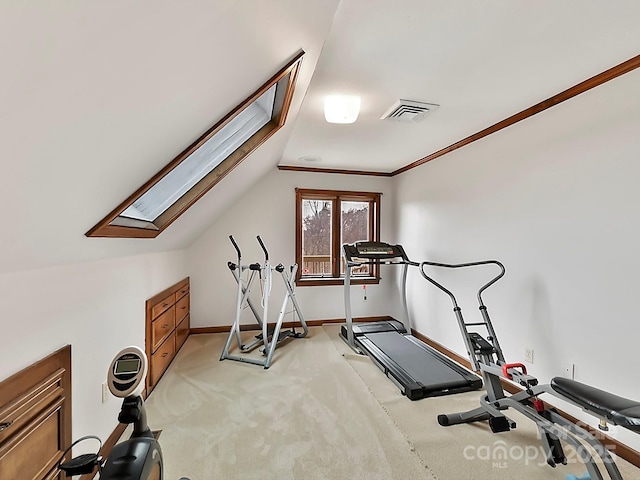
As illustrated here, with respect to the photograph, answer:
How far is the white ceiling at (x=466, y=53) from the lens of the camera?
138 cm

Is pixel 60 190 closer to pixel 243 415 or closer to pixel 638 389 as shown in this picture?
pixel 243 415

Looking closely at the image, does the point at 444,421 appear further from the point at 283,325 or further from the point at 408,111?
the point at 283,325

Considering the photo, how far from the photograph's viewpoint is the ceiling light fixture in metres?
2.21

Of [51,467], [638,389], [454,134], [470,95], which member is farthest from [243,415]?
[454,134]

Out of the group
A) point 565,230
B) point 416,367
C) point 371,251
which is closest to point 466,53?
point 565,230

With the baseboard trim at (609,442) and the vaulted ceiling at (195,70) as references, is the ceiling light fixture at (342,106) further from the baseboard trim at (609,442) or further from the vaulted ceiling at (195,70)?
the baseboard trim at (609,442)

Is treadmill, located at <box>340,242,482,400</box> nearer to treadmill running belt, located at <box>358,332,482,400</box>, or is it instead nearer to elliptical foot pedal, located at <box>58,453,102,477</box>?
treadmill running belt, located at <box>358,332,482,400</box>

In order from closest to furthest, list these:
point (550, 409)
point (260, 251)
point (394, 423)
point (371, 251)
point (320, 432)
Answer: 1. point (550, 409)
2. point (320, 432)
3. point (394, 423)
4. point (371, 251)
5. point (260, 251)

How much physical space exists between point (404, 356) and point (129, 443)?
2.64 metres

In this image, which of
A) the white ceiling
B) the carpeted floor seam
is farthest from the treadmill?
the white ceiling

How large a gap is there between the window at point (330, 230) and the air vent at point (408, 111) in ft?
6.82

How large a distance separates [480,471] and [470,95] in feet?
7.83

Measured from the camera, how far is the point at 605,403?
50.0 inches

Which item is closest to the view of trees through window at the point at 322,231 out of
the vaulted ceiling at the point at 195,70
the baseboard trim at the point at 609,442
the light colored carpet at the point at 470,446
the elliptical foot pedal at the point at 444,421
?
the vaulted ceiling at the point at 195,70
